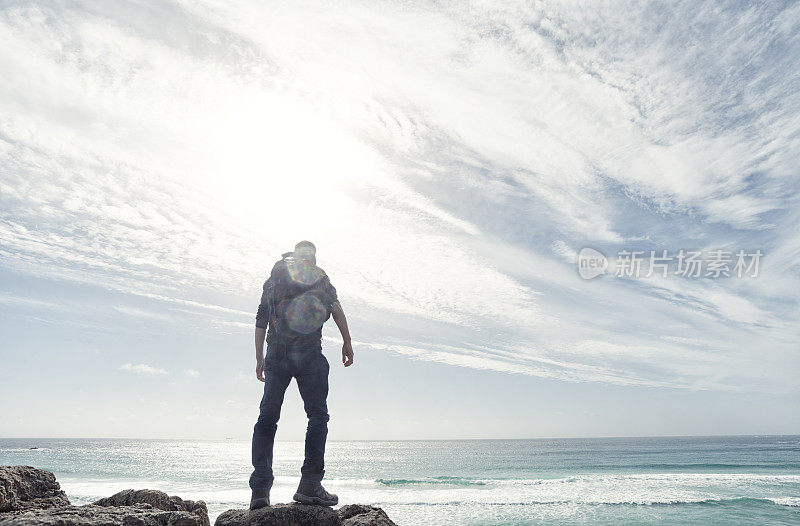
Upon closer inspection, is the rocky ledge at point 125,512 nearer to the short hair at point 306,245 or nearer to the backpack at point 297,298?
the backpack at point 297,298

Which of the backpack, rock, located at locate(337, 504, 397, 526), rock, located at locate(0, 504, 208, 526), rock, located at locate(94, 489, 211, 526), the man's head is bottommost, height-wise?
rock, located at locate(94, 489, 211, 526)

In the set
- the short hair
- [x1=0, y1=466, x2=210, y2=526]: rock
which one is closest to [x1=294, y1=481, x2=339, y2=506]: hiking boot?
[x1=0, y1=466, x2=210, y2=526]: rock

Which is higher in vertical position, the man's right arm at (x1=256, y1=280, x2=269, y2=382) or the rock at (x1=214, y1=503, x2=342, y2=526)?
the man's right arm at (x1=256, y1=280, x2=269, y2=382)

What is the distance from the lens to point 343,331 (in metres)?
5.25

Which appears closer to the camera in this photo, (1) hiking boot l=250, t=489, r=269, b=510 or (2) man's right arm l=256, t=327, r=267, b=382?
(1) hiking boot l=250, t=489, r=269, b=510

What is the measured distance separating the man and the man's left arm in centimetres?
2

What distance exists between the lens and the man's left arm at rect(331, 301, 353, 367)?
17.1 feet

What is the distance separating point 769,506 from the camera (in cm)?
2055

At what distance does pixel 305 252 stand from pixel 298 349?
1.05 m

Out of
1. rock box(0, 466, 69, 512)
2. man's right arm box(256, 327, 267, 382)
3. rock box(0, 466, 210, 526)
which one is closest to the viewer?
rock box(0, 466, 210, 526)

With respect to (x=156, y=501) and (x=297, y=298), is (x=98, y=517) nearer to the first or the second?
(x=156, y=501)

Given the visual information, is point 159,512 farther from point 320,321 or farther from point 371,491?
point 371,491

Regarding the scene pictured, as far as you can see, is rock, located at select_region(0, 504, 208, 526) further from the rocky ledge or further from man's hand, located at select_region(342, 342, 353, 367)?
man's hand, located at select_region(342, 342, 353, 367)

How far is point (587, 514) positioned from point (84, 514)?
1926 centimetres
